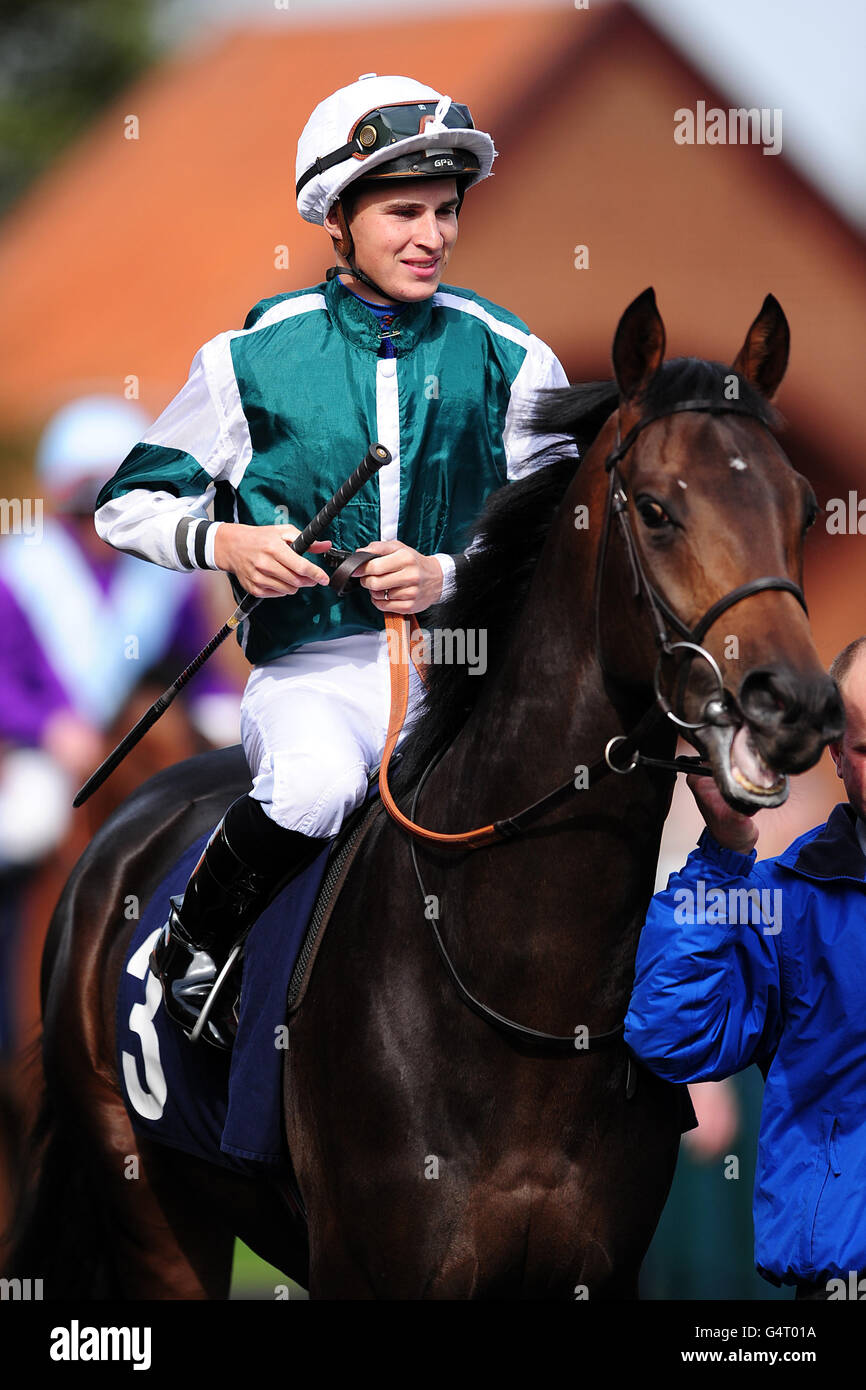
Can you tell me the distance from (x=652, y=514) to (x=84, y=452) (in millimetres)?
3906

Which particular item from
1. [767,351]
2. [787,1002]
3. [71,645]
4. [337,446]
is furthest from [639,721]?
[71,645]

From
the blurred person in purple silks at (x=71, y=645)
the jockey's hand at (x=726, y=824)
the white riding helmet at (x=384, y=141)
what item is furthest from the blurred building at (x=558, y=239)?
the jockey's hand at (x=726, y=824)

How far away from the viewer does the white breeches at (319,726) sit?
8.96ft

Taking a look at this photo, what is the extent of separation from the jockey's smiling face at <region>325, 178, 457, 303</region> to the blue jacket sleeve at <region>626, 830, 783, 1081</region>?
1.16 meters

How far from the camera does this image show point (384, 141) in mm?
2785

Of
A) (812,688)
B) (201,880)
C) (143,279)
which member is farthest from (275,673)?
(143,279)

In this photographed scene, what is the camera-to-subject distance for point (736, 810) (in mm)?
2150

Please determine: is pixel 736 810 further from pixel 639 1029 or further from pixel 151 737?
pixel 151 737

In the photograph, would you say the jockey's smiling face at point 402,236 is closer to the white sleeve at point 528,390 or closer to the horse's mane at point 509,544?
the white sleeve at point 528,390

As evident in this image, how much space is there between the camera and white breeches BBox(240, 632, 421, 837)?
8.96ft

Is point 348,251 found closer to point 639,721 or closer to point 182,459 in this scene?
point 182,459

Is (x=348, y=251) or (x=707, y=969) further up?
(x=348, y=251)

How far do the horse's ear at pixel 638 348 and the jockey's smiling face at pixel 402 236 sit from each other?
2.04 ft

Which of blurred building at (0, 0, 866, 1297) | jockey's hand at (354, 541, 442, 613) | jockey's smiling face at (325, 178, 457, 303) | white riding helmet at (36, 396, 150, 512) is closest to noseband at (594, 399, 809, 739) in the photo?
jockey's hand at (354, 541, 442, 613)
